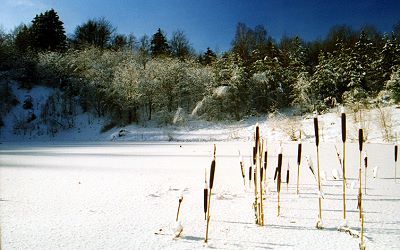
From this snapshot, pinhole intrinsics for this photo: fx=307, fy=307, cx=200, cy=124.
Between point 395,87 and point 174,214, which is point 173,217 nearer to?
point 174,214

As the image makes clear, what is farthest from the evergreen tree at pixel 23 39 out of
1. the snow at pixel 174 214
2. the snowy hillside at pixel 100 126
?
the snow at pixel 174 214

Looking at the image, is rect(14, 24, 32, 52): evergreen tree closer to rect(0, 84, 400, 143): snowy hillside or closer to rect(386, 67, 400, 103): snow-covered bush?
rect(0, 84, 400, 143): snowy hillside

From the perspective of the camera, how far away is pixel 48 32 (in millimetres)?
33344

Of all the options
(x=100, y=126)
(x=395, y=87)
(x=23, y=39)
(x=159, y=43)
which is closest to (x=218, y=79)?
(x=100, y=126)

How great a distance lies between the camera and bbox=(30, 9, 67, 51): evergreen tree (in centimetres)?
3291

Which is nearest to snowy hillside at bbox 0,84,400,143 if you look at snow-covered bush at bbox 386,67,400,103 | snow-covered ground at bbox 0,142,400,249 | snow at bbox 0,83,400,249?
snow-covered bush at bbox 386,67,400,103

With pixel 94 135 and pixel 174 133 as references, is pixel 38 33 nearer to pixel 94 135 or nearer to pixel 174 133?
pixel 94 135

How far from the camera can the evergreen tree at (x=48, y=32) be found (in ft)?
108

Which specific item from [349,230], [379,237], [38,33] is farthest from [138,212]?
[38,33]

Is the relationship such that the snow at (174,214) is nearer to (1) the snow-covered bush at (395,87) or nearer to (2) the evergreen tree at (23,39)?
(1) the snow-covered bush at (395,87)

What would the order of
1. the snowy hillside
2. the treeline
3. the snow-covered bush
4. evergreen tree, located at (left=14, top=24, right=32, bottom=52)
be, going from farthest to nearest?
1. evergreen tree, located at (left=14, top=24, right=32, bottom=52)
2. the treeline
3. the snowy hillside
4. the snow-covered bush

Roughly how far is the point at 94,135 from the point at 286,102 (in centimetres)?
1384

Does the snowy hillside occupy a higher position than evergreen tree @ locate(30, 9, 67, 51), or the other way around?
A: evergreen tree @ locate(30, 9, 67, 51)

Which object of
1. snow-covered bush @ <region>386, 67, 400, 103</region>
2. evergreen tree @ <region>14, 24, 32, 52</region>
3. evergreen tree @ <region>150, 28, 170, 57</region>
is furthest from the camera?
evergreen tree @ <region>150, 28, 170, 57</region>
